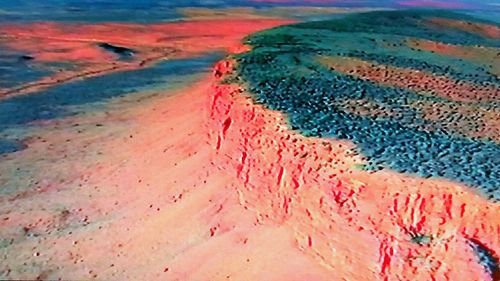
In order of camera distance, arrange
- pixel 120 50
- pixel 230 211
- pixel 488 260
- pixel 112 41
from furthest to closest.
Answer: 1. pixel 112 41
2. pixel 120 50
3. pixel 230 211
4. pixel 488 260

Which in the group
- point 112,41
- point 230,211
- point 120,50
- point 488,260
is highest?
point 488,260

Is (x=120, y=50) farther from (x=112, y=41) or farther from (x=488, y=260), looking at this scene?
(x=488, y=260)

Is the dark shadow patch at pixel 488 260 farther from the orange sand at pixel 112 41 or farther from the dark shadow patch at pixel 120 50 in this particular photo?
the dark shadow patch at pixel 120 50

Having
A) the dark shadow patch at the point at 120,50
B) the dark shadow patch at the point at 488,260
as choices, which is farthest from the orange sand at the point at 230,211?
the dark shadow patch at the point at 120,50

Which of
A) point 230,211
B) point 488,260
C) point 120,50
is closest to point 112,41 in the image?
point 120,50

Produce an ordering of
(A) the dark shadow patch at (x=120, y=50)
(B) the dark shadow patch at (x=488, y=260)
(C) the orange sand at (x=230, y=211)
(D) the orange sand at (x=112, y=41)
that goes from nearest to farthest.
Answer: (B) the dark shadow patch at (x=488, y=260) → (C) the orange sand at (x=230, y=211) → (D) the orange sand at (x=112, y=41) → (A) the dark shadow patch at (x=120, y=50)

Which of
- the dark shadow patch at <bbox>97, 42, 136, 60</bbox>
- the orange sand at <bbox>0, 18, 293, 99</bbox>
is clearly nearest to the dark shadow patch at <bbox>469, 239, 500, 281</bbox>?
the orange sand at <bbox>0, 18, 293, 99</bbox>

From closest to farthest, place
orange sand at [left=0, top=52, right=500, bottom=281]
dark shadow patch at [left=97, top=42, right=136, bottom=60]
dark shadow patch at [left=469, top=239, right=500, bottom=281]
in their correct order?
dark shadow patch at [left=469, top=239, right=500, bottom=281], orange sand at [left=0, top=52, right=500, bottom=281], dark shadow patch at [left=97, top=42, right=136, bottom=60]

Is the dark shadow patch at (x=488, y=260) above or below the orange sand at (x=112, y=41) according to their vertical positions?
above

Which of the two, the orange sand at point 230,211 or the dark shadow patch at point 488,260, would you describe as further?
the orange sand at point 230,211

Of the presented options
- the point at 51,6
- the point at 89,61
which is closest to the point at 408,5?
the point at 51,6

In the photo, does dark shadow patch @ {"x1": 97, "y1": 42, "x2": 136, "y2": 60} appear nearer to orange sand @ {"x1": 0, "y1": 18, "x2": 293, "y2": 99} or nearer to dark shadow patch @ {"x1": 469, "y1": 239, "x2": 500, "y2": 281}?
orange sand @ {"x1": 0, "y1": 18, "x2": 293, "y2": 99}
